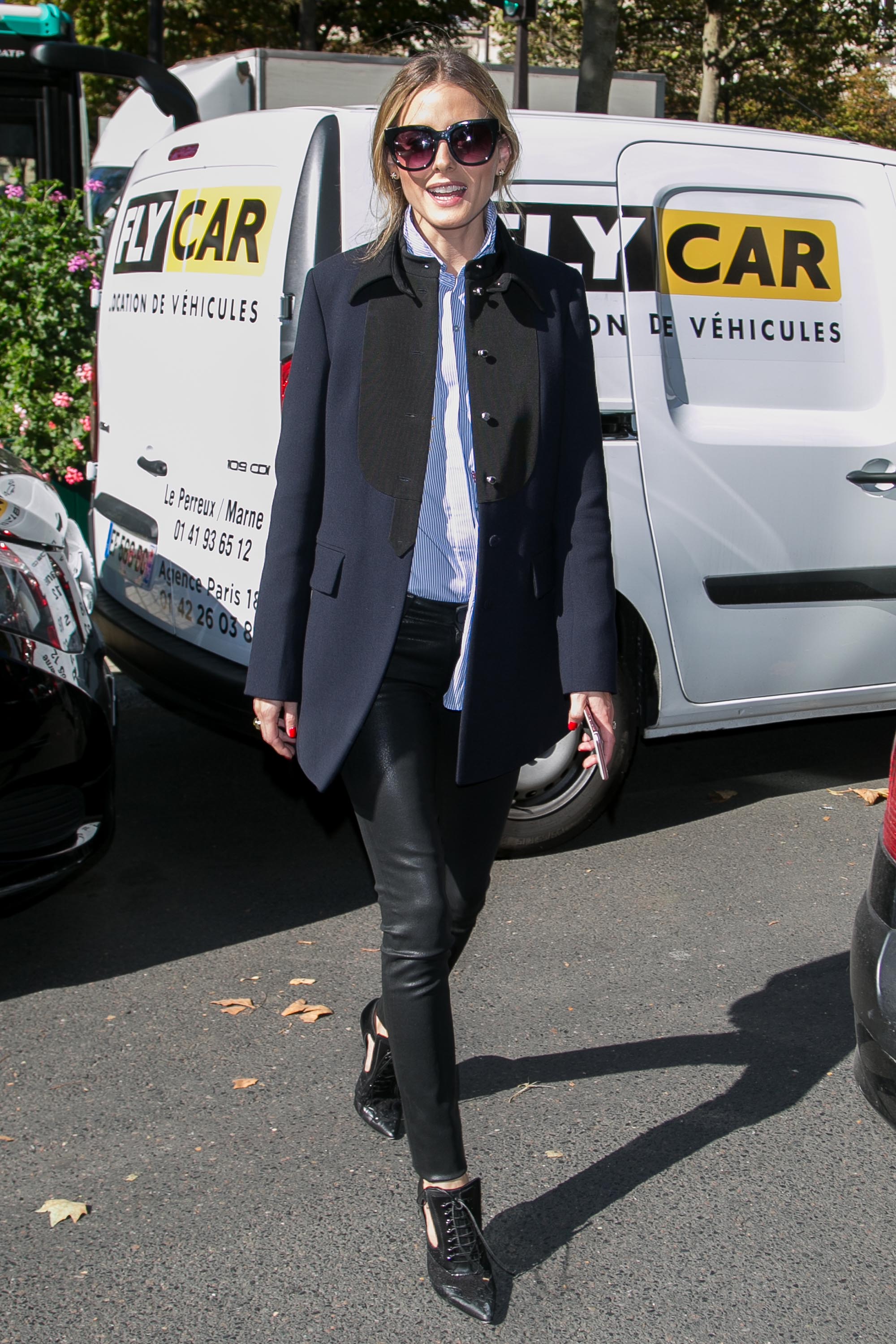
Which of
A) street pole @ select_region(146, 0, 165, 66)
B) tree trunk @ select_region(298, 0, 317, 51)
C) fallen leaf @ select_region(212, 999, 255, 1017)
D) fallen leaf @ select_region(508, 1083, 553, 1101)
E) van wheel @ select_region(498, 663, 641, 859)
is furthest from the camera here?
tree trunk @ select_region(298, 0, 317, 51)

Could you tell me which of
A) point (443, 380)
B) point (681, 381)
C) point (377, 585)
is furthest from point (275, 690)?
point (681, 381)

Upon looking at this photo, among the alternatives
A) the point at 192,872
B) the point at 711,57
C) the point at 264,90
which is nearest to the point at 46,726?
the point at 192,872

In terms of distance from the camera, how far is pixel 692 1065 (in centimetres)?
331

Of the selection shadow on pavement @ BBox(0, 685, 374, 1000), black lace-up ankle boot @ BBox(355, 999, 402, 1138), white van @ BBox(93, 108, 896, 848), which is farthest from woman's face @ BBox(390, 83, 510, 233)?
Answer: shadow on pavement @ BBox(0, 685, 374, 1000)

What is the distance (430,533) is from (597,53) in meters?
14.5

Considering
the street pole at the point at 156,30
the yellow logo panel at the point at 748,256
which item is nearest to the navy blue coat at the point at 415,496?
the yellow logo panel at the point at 748,256

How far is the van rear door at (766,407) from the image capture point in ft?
13.8

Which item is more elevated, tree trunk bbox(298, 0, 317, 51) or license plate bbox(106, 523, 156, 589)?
tree trunk bbox(298, 0, 317, 51)

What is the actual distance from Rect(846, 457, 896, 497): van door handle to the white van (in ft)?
0.04

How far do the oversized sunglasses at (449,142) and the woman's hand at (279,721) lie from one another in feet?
3.11

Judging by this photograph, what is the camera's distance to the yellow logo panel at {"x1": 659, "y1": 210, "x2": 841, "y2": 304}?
4.19 m

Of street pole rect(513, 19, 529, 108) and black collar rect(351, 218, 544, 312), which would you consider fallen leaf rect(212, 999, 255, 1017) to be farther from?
street pole rect(513, 19, 529, 108)

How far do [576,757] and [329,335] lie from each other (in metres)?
2.09

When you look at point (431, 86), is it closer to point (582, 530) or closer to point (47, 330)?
point (582, 530)
